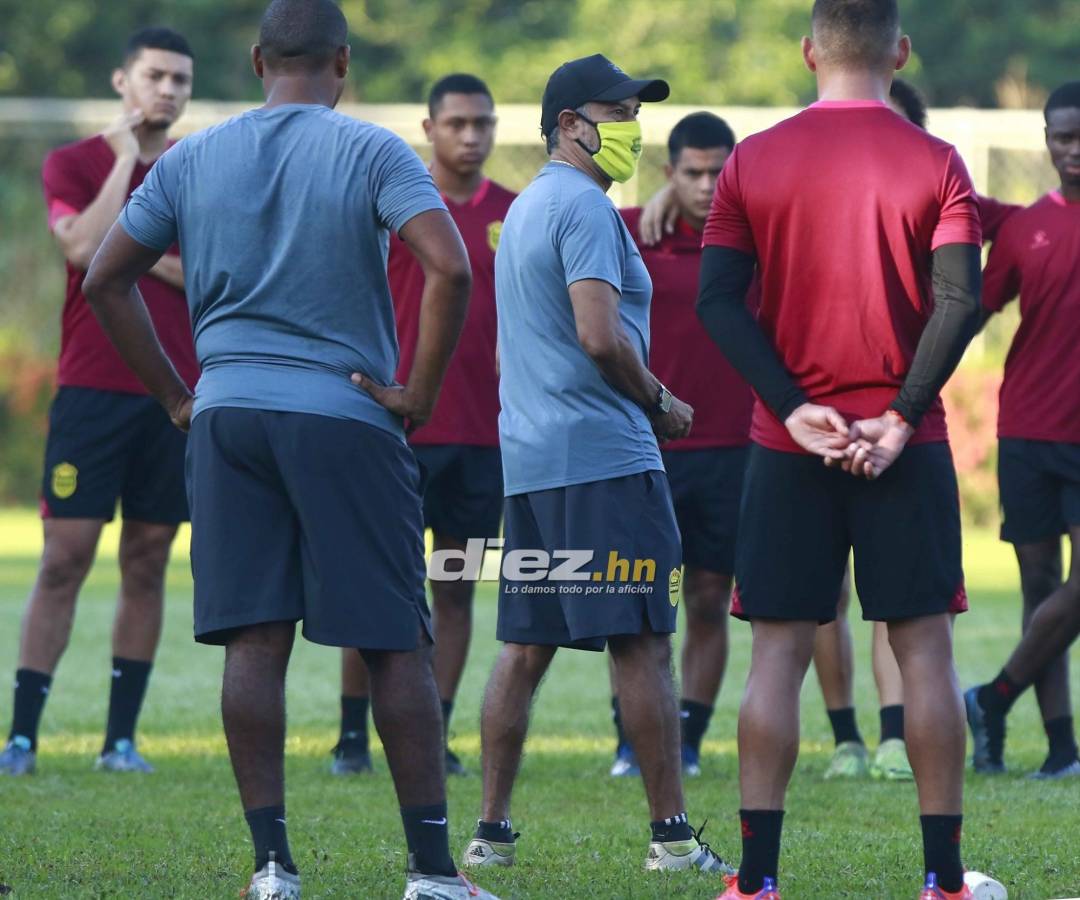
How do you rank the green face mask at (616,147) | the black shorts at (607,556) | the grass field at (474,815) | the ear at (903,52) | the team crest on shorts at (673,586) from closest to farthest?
the ear at (903,52) → the grass field at (474,815) → the black shorts at (607,556) → the team crest on shorts at (673,586) → the green face mask at (616,147)

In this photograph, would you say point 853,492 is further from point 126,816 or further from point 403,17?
point 403,17

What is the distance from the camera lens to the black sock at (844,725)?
7973 millimetres

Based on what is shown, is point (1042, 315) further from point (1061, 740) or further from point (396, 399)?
point (396, 399)

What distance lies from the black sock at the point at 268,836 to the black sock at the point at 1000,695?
3.76 m

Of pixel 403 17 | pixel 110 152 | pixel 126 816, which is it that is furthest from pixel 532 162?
pixel 126 816

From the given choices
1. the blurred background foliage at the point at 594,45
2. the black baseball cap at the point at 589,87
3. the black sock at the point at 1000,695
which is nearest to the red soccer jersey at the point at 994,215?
the black sock at the point at 1000,695

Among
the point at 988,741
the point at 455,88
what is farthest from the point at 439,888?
the point at 455,88

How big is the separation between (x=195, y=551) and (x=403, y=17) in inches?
1413

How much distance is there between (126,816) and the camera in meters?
6.63

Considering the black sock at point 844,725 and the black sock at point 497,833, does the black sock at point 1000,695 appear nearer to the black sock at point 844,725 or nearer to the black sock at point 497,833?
the black sock at point 844,725

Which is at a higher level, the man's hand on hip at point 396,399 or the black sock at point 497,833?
the man's hand on hip at point 396,399

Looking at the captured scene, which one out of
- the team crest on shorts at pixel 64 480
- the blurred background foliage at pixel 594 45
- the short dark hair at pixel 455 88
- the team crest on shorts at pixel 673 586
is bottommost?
the team crest on shorts at pixel 673 586

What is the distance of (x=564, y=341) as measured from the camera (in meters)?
5.77

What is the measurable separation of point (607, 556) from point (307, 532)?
1054mm
